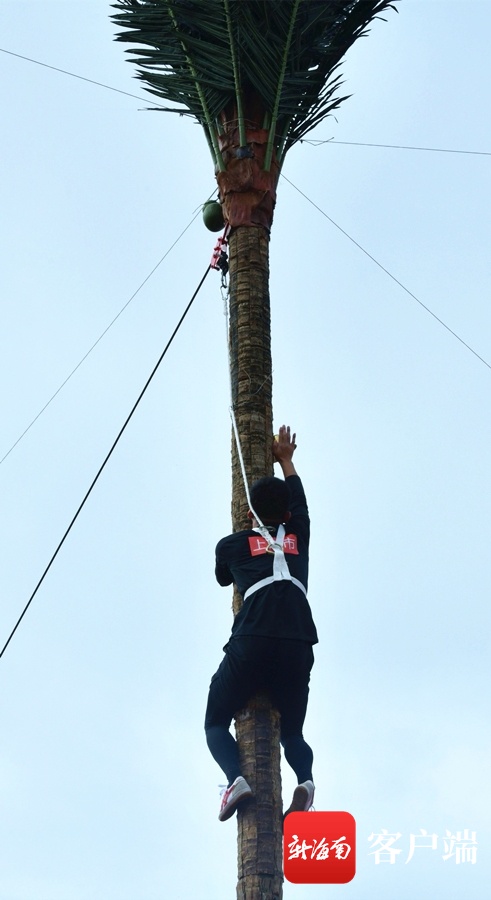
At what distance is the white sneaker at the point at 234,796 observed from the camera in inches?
208

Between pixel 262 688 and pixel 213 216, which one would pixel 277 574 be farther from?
pixel 213 216

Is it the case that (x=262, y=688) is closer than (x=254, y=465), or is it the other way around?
(x=262, y=688)

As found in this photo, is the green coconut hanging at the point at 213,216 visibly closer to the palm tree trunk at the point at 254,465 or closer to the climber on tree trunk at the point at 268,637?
the palm tree trunk at the point at 254,465

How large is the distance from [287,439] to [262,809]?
1.76 m

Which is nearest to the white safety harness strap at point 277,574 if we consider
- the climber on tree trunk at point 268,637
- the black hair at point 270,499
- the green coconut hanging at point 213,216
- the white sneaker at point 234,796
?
the climber on tree trunk at point 268,637

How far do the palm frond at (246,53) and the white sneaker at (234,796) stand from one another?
10.6ft

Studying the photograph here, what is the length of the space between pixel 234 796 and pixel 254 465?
1.47 metres

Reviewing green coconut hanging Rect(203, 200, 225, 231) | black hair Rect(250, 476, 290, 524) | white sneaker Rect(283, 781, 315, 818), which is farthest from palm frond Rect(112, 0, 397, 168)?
white sneaker Rect(283, 781, 315, 818)

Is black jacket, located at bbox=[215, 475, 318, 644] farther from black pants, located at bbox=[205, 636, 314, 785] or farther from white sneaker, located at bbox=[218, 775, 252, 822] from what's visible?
white sneaker, located at bbox=[218, 775, 252, 822]

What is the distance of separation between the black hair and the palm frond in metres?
2.05

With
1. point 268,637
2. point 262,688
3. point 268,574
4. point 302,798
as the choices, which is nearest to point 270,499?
point 268,574

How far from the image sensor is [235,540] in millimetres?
5719

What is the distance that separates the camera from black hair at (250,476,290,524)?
5.72 m

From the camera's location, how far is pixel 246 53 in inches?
272
